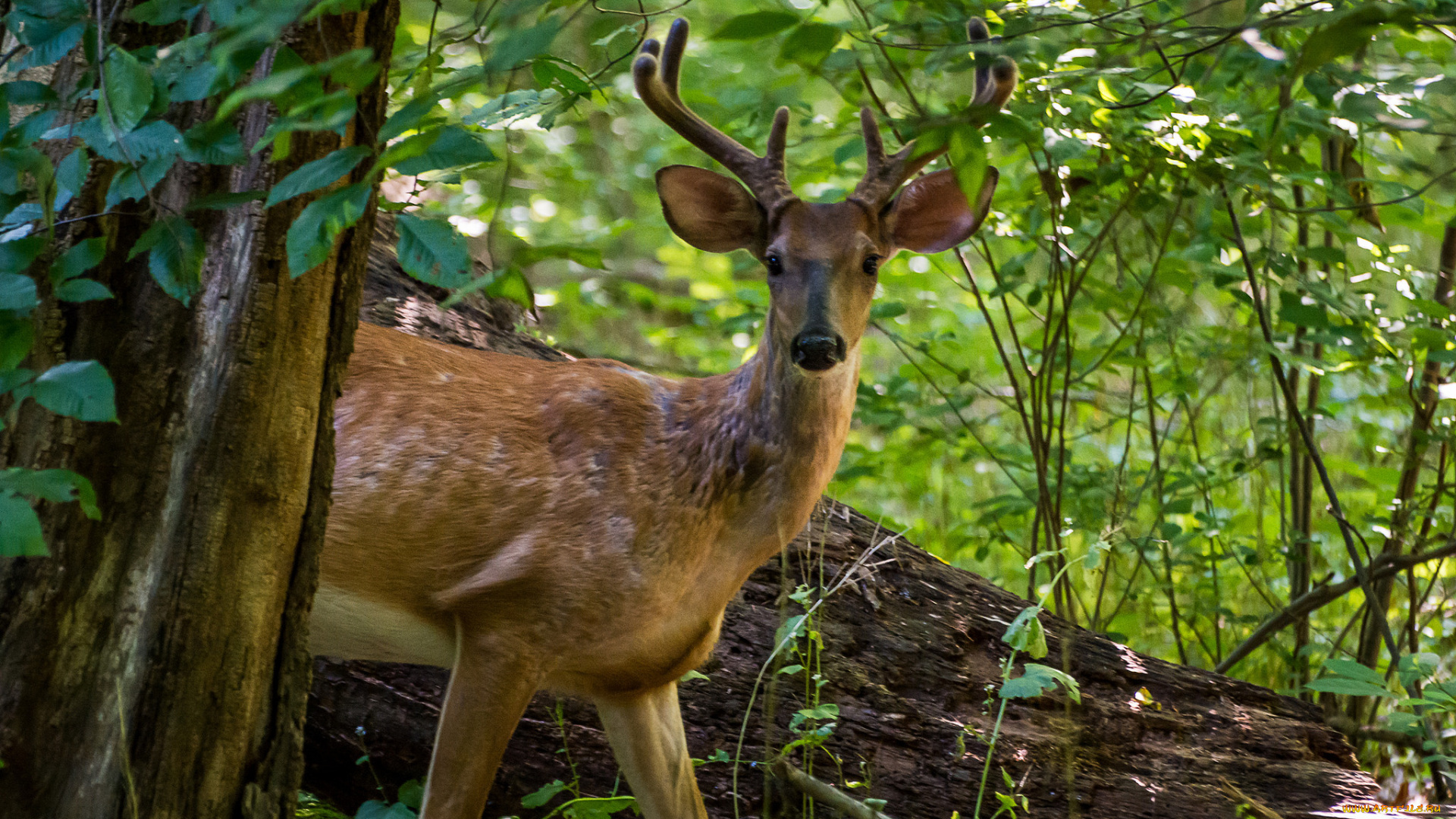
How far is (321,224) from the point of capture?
1.59 meters

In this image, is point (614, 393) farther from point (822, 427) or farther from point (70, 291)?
point (70, 291)

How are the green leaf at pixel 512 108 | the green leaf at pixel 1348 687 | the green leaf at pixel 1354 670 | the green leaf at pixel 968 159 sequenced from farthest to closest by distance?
1. the green leaf at pixel 1354 670
2. the green leaf at pixel 1348 687
3. the green leaf at pixel 512 108
4. the green leaf at pixel 968 159

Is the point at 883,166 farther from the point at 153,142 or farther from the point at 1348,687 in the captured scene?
the point at 153,142

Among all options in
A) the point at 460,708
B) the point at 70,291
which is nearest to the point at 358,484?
the point at 460,708

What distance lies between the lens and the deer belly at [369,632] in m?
3.34

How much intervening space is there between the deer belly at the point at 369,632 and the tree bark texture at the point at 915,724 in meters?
0.45

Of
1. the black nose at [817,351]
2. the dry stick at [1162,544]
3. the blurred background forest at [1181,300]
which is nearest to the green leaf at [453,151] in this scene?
the blurred background forest at [1181,300]

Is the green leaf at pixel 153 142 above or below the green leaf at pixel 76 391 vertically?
above

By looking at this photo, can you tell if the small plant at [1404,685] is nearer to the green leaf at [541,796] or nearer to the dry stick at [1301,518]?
the dry stick at [1301,518]

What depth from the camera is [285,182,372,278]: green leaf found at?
152 centimetres

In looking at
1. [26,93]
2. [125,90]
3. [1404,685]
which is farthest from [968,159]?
[1404,685]

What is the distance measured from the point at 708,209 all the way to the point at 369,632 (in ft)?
5.52

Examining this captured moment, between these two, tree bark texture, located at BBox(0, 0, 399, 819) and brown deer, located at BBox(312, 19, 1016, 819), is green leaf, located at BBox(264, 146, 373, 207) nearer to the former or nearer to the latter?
tree bark texture, located at BBox(0, 0, 399, 819)

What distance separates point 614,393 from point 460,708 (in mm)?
1055
